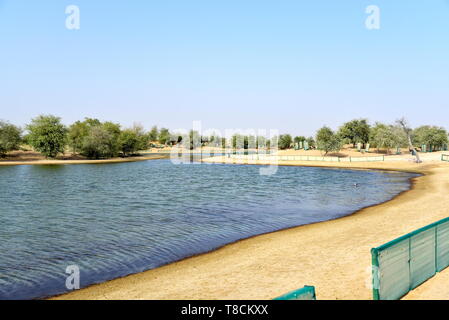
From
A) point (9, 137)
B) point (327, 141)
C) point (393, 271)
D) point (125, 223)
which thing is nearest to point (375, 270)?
point (393, 271)

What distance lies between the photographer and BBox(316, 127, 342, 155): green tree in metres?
115

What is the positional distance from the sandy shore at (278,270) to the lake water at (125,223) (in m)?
1.67

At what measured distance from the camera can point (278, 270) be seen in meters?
13.6

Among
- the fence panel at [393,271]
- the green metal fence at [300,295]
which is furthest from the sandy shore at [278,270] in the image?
the green metal fence at [300,295]

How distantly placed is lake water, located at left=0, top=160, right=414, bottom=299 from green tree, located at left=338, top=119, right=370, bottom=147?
98.6m

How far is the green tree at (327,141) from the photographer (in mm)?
115312

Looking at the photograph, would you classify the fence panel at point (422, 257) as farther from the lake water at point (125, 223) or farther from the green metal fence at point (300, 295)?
the lake water at point (125, 223)

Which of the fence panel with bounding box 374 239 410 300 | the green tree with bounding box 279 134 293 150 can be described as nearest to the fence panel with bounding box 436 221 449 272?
the fence panel with bounding box 374 239 410 300

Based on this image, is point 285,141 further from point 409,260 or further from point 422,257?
point 409,260

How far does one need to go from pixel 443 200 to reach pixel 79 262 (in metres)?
29.5

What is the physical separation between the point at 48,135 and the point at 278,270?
11279cm

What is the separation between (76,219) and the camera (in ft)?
89.4
